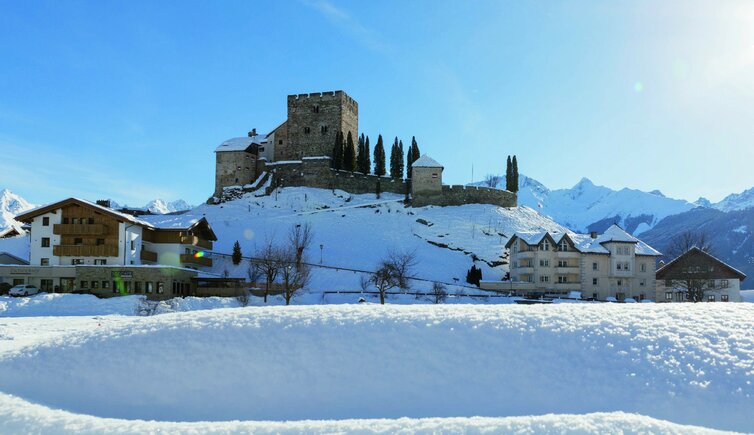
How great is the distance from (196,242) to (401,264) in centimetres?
2028

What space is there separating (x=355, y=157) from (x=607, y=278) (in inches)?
1679

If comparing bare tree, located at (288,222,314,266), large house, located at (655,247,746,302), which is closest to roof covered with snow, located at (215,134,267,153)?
bare tree, located at (288,222,314,266)

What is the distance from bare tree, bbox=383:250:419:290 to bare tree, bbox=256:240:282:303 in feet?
30.9

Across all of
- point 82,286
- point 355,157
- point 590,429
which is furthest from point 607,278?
point 590,429

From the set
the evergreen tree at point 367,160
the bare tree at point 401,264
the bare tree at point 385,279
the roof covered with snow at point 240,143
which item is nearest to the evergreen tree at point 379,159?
the evergreen tree at point 367,160

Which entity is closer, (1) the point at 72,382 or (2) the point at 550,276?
(1) the point at 72,382

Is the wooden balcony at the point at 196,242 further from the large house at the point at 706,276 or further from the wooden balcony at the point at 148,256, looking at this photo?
the large house at the point at 706,276

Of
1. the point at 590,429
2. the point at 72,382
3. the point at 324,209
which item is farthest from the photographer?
the point at 324,209

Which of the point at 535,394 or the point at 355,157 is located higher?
the point at 355,157

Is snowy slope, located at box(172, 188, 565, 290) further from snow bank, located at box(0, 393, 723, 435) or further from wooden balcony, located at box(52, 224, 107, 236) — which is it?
snow bank, located at box(0, 393, 723, 435)

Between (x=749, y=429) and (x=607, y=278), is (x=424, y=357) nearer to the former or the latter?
(x=749, y=429)

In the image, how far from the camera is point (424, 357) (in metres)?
15.7

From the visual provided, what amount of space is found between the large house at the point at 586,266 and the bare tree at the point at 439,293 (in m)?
10.5

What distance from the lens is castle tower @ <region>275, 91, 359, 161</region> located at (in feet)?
306
